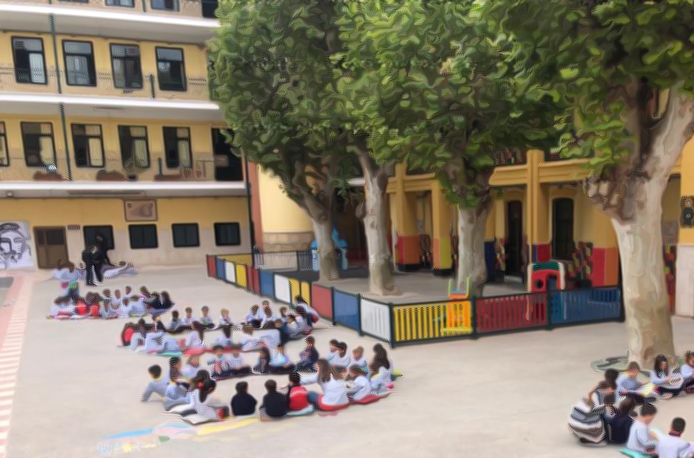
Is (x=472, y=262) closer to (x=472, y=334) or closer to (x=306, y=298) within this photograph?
(x=472, y=334)

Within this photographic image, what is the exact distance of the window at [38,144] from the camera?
25906 millimetres

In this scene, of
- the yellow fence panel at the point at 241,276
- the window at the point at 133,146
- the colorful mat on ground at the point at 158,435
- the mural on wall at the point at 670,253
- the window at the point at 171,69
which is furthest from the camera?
the window at the point at 171,69

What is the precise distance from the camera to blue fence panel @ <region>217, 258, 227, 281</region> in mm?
22484

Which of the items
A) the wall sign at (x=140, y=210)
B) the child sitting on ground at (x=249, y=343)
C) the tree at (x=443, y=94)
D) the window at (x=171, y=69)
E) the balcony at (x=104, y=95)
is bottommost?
the child sitting on ground at (x=249, y=343)

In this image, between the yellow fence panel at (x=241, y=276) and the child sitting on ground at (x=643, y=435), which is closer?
the child sitting on ground at (x=643, y=435)

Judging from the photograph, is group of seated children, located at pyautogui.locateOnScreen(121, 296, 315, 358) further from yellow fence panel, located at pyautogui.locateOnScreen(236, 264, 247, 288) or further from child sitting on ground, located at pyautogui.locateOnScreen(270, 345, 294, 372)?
yellow fence panel, located at pyautogui.locateOnScreen(236, 264, 247, 288)

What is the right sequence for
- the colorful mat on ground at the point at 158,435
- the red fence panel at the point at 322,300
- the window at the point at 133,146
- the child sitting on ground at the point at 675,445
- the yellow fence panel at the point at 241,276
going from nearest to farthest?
1. the child sitting on ground at the point at 675,445
2. the colorful mat on ground at the point at 158,435
3. the red fence panel at the point at 322,300
4. the yellow fence panel at the point at 241,276
5. the window at the point at 133,146

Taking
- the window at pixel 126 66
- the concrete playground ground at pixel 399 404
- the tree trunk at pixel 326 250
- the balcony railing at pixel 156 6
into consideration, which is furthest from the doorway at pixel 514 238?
the window at pixel 126 66

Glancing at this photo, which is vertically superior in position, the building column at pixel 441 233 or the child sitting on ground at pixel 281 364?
the building column at pixel 441 233

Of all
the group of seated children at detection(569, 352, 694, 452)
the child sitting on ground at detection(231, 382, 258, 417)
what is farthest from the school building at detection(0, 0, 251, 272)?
the group of seated children at detection(569, 352, 694, 452)

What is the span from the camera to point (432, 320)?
11.8 m

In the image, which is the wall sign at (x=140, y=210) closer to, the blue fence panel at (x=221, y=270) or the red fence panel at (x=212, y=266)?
the red fence panel at (x=212, y=266)

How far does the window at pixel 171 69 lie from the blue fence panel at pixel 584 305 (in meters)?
22.4

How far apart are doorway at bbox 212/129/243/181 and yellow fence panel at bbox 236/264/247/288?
9.85 metres
